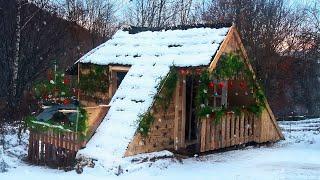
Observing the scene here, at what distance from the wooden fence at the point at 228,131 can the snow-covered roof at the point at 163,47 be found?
1617 millimetres

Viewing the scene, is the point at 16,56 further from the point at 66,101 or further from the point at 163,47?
the point at 163,47

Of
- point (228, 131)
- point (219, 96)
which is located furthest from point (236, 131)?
point (219, 96)

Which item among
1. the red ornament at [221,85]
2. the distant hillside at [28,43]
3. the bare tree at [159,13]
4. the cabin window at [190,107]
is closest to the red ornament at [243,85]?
the red ornament at [221,85]

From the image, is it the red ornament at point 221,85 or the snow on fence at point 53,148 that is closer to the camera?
the snow on fence at point 53,148

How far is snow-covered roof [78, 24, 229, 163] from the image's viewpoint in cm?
1012

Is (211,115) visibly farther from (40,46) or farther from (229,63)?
(40,46)

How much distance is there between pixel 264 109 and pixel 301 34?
21315 millimetres

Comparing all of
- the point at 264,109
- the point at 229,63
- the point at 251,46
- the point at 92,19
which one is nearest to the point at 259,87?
the point at 264,109

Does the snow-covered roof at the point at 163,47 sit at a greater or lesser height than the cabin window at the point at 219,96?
greater

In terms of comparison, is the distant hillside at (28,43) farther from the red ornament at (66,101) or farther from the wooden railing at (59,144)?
the wooden railing at (59,144)

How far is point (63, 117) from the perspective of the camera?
1116 cm

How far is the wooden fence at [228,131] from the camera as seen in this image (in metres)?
11.4

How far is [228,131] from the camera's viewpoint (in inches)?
475

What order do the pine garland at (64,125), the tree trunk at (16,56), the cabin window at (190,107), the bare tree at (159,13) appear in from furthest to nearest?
the bare tree at (159,13)
the tree trunk at (16,56)
the cabin window at (190,107)
the pine garland at (64,125)
